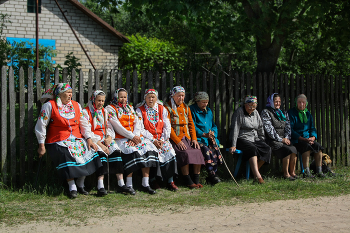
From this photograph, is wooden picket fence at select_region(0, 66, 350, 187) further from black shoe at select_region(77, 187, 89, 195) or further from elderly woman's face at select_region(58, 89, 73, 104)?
black shoe at select_region(77, 187, 89, 195)

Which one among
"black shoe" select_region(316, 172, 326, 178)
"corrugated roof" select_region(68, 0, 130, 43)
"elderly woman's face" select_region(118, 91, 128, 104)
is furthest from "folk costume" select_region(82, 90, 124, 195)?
"corrugated roof" select_region(68, 0, 130, 43)

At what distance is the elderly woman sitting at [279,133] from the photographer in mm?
6844

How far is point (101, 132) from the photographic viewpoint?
5828mm

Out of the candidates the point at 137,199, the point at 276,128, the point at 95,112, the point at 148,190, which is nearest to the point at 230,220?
the point at 137,199

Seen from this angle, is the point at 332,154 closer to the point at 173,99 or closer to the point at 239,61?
the point at 173,99

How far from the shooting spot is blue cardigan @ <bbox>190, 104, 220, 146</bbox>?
6.56 meters

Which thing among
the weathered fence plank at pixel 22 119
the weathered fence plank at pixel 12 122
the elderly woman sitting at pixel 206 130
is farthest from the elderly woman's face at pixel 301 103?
the weathered fence plank at pixel 12 122

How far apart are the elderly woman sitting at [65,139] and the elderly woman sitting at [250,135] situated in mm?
2482

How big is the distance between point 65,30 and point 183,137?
11.8m

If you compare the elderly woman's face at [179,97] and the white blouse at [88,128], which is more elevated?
the elderly woman's face at [179,97]

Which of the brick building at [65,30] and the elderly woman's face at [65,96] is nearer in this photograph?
the elderly woman's face at [65,96]

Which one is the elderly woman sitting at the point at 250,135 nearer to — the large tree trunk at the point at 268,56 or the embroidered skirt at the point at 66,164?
the large tree trunk at the point at 268,56

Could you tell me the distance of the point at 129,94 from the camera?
20.9ft

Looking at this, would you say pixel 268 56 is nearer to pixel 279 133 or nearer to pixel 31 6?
pixel 279 133
